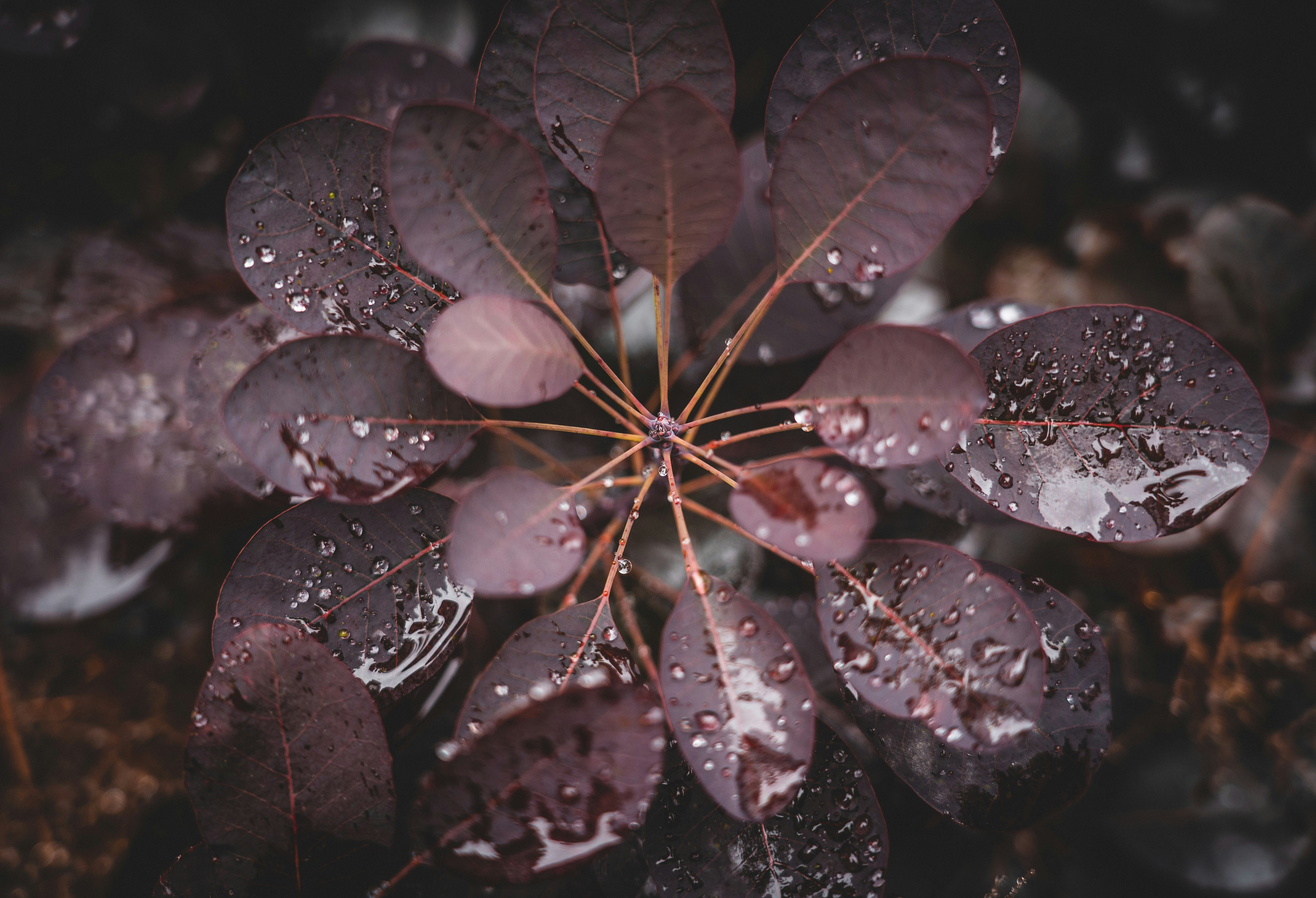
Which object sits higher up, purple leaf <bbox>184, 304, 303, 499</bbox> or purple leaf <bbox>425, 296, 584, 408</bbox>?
purple leaf <bbox>425, 296, 584, 408</bbox>

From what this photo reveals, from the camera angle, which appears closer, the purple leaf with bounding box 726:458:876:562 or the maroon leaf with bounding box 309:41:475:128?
the purple leaf with bounding box 726:458:876:562

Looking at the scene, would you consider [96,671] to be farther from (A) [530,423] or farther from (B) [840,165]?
(B) [840,165]

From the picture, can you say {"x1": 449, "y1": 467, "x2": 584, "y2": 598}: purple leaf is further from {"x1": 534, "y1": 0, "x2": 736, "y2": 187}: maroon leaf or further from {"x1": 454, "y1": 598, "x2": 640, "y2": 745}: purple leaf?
{"x1": 534, "y1": 0, "x2": 736, "y2": 187}: maroon leaf

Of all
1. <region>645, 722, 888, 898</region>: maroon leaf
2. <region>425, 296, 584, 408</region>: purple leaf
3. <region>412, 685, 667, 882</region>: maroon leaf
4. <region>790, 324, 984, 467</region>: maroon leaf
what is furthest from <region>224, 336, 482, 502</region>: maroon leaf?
<region>645, 722, 888, 898</region>: maroon leaf

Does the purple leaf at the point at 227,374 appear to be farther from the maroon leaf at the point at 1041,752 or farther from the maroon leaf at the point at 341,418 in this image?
the maroon leaf at the point at 1041,752

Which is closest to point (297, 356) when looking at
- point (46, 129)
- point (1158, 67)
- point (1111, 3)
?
point (46, 129)

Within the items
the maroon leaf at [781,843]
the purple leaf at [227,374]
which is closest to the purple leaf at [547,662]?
the maroon leaf at [781,843]
